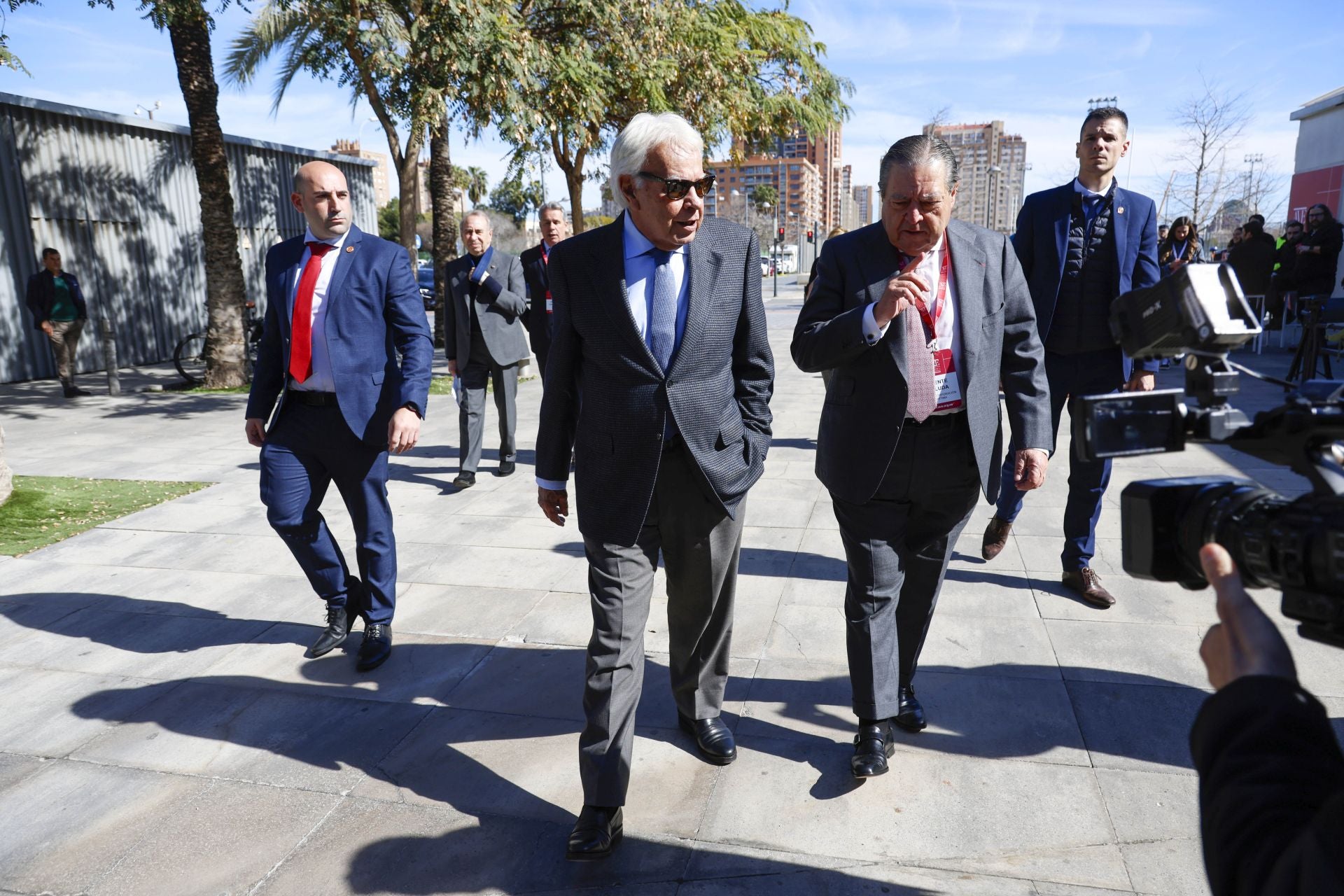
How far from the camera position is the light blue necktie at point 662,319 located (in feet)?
8.63

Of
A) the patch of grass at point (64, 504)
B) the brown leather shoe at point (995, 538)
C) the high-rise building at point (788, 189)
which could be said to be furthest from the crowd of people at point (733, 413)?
the high-rise building at point (788, 189)

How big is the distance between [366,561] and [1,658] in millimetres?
1671

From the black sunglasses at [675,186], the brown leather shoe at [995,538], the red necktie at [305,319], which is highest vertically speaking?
the black sunglasses at [675,186]

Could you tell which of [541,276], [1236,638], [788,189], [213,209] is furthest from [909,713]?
[788,189]

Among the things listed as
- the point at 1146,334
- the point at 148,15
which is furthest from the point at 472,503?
the point at 148,15

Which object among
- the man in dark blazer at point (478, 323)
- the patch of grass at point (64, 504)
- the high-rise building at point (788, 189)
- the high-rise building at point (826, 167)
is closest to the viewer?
the patch of grass at point (64, 504)

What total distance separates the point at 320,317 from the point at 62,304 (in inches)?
399

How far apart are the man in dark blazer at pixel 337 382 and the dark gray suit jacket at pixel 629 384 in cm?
116

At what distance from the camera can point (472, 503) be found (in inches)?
252

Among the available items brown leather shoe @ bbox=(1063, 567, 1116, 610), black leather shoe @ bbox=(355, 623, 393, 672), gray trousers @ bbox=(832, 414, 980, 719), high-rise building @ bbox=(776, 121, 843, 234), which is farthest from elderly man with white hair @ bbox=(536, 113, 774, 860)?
high-rise building @ bbox=(776, 121, 843, 234)

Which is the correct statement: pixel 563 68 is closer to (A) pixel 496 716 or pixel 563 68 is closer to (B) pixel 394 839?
(A) pixel 496 716

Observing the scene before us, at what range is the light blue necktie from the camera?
2.63m

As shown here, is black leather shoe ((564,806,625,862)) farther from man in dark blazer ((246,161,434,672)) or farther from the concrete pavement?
man in dark blazer ((246,161,434,672))

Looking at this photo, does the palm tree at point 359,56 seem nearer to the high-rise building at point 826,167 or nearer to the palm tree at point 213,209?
the palm tree at point 213,209
